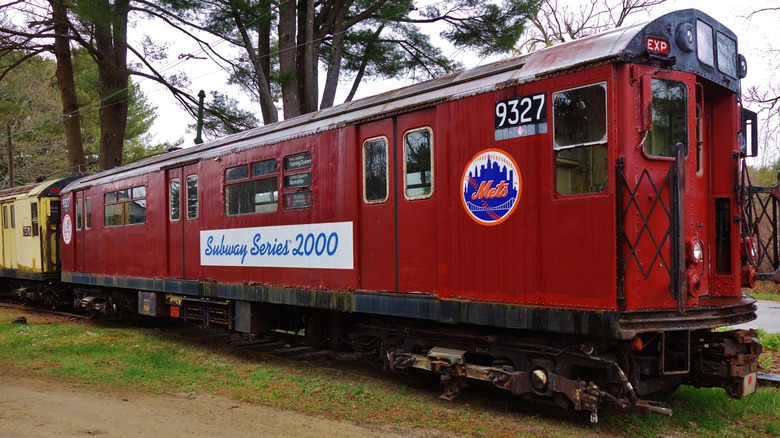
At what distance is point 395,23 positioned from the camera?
58.3 feet


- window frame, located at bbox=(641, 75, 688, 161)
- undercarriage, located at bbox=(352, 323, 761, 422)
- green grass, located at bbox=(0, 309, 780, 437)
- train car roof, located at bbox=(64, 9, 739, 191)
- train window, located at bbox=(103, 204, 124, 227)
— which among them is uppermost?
train car roof, located at bbox=(64, 9, 739, 191)

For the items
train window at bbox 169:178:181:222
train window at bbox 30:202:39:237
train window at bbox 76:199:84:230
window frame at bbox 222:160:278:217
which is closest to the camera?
window frame at bbox 222:160:278:217

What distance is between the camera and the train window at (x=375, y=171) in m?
7.17

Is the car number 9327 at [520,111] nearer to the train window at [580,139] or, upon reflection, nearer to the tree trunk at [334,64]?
the train window at [580,139]

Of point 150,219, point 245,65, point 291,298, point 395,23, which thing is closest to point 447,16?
point 395,23

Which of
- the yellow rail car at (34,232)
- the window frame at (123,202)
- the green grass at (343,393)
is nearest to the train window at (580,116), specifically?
the green grass at (343,393)

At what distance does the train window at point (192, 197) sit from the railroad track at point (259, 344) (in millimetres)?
2304

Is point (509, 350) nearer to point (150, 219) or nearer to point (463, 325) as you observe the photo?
point (463, 325)

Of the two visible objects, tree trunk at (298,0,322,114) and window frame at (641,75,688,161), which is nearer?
window frame at (641,75,688,161)

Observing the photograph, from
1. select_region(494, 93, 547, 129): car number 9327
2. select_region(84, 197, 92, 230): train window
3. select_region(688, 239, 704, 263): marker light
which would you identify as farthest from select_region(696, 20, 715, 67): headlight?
select_region(84, 197, 92, 230): train window

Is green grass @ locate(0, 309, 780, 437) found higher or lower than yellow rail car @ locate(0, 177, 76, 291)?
lower

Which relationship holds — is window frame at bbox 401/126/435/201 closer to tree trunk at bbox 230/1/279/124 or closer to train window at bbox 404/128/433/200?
train window at bbox 404/128/433/200

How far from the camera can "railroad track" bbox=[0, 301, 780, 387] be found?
961cm

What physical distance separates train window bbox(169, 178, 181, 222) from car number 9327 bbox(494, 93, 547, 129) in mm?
6965
